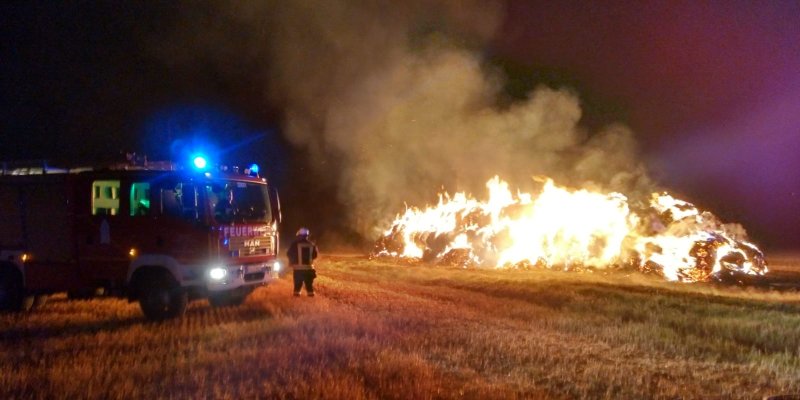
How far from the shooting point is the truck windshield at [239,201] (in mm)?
10078

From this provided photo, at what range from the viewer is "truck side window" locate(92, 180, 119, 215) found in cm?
1012

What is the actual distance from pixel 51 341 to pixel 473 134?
2112cm

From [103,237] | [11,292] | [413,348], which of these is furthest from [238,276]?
[11,292]

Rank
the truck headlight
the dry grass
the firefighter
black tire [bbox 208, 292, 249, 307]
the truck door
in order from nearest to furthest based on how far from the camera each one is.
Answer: the dry grass
the truck headlight
the truck door
black tire [bbox 208, 292, 249, 307]
the firefighter

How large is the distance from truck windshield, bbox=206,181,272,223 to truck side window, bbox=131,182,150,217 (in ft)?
3.17

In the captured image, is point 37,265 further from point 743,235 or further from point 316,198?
point 316,198

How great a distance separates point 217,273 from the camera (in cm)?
980

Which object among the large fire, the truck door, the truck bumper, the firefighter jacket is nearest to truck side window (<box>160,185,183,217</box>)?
the truck door

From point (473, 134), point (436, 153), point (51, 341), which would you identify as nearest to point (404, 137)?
point (436, 153)

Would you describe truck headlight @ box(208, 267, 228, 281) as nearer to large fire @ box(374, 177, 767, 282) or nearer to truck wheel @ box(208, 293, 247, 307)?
truck wheel @ box(208, 293, 247, 307)

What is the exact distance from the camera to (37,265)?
10445 millimetres

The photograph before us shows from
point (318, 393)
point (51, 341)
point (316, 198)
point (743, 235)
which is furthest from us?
point (316, 198)

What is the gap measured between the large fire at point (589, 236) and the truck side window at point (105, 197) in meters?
13.9

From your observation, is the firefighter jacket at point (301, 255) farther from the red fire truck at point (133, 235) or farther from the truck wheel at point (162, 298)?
the truck wheel at point (162, 298)
